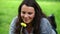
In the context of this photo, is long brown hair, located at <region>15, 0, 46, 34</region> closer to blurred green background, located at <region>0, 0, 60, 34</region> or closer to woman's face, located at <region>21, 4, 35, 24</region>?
woman's face, located at <region>21, 4, 35, 24</region>

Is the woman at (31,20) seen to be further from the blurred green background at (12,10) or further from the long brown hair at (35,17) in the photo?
the blurred green background at (12,10)

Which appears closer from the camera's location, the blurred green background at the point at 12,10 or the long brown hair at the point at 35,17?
the long brown hair at the point at 35,17

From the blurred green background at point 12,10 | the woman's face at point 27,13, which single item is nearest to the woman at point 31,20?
the woman's face at point 27,13

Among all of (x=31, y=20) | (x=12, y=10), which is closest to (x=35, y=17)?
(x=31, y=20)

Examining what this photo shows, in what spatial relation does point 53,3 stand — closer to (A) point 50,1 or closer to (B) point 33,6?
(A) point 50,1

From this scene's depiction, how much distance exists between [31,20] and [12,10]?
7.04ft

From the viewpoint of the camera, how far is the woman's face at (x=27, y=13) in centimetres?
182

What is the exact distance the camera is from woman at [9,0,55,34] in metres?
1.83

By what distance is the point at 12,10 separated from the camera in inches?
157

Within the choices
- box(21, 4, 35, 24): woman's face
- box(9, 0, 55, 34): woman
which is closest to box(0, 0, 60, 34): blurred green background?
box(9, 0, 55, 34): woman

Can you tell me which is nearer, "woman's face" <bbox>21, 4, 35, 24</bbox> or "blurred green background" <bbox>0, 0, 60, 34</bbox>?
"woman's face" <bbox>21, 4, 35, 24</bbox>

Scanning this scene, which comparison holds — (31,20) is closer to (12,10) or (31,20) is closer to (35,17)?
(35,17)

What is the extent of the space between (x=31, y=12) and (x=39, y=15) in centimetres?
11

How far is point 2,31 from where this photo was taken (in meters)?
3.15
